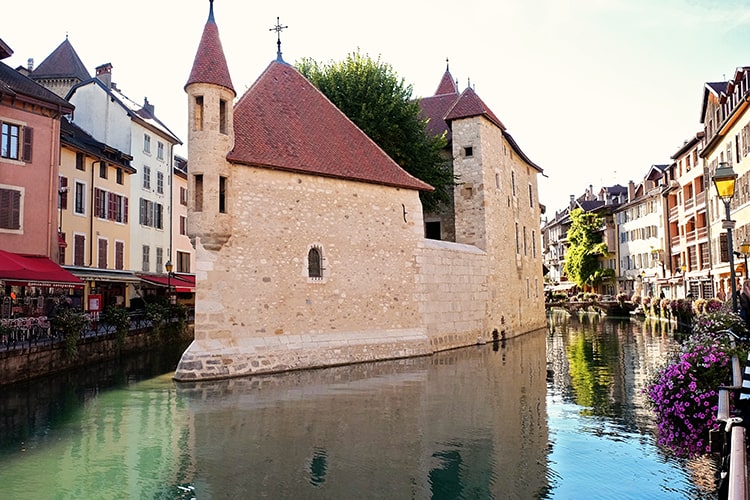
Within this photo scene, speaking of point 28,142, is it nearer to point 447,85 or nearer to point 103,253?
point 103,253

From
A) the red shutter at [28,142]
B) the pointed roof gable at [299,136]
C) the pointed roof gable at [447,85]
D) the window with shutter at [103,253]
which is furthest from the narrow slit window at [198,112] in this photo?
the pointed roof gable at [447,85]

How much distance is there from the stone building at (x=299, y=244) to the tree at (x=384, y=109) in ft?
11.8

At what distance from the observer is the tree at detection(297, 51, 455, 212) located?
23.4m

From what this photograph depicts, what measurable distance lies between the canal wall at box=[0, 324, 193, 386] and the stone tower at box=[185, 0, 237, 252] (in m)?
4.80

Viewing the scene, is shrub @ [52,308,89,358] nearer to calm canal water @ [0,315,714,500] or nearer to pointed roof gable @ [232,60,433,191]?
calm canal water @ [0,315,714,500]

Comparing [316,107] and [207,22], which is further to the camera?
[316,107]

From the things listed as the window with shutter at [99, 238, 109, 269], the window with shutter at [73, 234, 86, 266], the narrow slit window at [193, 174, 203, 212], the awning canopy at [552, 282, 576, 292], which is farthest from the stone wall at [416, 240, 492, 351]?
the awning canopy at [552, 282, 576, 292]

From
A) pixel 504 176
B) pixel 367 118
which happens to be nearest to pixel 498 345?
pixel 504 176

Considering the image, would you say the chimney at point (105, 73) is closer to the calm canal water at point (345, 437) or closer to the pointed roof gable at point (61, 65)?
the pointed roof gable at point (61, 65)

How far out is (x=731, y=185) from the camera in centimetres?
858

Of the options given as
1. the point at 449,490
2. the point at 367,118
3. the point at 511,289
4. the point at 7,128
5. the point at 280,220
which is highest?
the point at 367,118

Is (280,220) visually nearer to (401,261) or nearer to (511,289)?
(401,261)

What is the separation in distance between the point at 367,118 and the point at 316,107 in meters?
4.16

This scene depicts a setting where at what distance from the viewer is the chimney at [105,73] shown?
102ft
